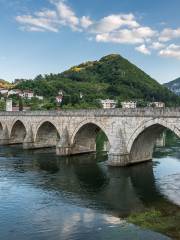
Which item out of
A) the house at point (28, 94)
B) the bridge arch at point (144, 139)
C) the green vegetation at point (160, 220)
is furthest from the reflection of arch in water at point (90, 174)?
the house at point (28, 94)

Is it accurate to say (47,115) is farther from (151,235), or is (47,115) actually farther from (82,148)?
(151,235)

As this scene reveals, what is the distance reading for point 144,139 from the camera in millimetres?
37344

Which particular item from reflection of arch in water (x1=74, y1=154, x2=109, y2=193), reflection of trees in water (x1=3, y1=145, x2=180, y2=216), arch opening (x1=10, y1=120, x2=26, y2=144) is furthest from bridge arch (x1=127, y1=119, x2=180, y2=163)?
arch opening (x1=10, y1=120, x2=26, y2=144)

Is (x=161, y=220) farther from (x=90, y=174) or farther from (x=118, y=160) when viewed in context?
(x=118, y=160)

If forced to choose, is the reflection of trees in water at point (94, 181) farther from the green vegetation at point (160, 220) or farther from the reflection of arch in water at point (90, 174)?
the green vegetation at point (160, 220)

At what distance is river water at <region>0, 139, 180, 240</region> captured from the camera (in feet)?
65.1

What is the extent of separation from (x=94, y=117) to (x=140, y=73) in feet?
462

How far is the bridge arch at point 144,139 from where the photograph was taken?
33969mm

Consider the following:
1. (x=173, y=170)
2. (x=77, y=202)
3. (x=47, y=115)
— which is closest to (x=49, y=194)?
(x=77, y=202)

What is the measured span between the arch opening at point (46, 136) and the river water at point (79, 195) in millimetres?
10296

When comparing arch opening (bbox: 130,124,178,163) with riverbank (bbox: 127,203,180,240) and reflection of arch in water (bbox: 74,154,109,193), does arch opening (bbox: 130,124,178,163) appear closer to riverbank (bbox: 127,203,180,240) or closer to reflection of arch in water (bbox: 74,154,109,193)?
reflection of arch in water (bbox: 74,154,109,193)

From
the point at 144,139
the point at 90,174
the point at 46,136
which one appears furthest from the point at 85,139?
the point at 90,174

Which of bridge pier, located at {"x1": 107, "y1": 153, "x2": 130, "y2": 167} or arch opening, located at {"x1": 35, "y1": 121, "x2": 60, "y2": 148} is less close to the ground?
arch opening, located at {"x1": 35, "y1": 121, "x2": 60, "y2": 148}

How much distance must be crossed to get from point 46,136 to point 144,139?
22660 mm
